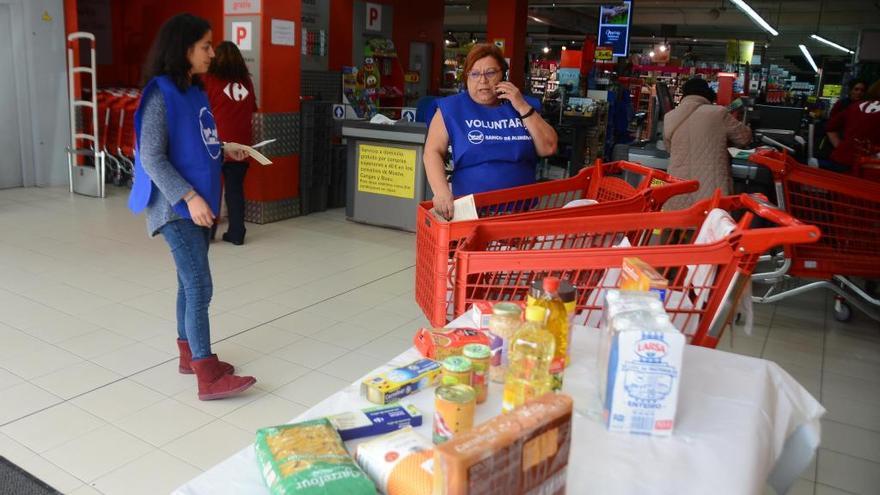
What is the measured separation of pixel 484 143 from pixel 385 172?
3890 mm

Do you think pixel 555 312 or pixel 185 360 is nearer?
pixel 555 312

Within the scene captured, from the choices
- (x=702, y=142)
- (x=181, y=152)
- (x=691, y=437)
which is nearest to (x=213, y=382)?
(x=181, y=152)

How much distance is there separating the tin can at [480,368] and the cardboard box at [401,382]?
0.13 metres

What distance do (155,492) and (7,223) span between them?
4974mm

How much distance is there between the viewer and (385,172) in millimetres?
6805

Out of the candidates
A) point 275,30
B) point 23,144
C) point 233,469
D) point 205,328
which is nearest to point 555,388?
point 233,469

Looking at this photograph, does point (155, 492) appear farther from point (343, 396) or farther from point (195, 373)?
point (343, 396)

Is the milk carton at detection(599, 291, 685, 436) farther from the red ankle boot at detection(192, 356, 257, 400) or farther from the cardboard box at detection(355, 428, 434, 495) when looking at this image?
the red ankle boot at detection(192, 356, 257, 400)

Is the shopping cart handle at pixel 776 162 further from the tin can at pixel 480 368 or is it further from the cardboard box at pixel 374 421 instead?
the cardboard box at pixel 374 421

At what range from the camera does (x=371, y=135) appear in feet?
22.2

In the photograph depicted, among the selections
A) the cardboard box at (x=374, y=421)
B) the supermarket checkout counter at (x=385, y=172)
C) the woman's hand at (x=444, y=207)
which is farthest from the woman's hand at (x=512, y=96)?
the supermarket checkout counter at (x=385, y=172)

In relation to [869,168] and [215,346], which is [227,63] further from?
[869,168]

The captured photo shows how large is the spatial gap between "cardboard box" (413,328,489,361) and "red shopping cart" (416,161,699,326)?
0.41 m

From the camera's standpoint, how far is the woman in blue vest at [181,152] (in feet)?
9.41
